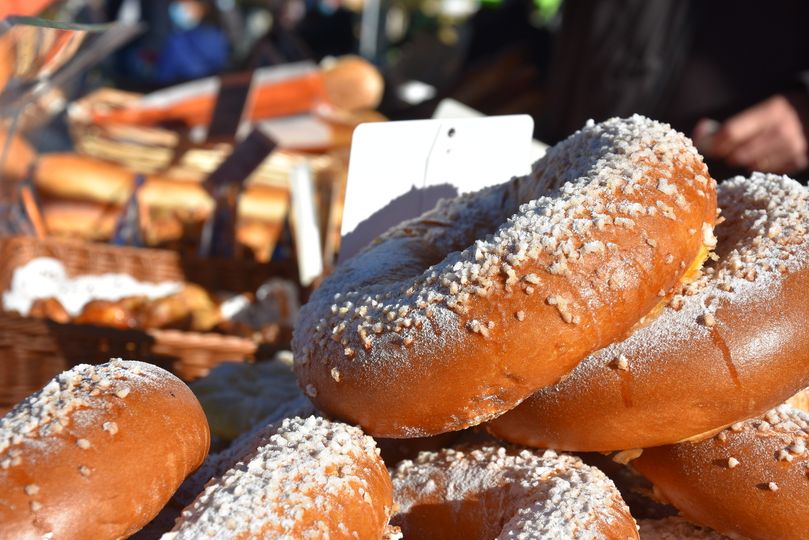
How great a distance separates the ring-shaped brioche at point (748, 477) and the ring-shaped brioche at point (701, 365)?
4 cm

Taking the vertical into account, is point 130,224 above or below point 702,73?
below

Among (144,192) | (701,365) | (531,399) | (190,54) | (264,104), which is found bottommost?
(190,54)

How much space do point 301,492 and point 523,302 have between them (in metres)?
0.35

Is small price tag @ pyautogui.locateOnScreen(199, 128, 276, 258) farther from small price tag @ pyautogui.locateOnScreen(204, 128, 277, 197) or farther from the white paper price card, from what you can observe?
the white paper price card

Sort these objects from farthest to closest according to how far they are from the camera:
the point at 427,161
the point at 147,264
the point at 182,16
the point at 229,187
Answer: the point at 182,16 < the point at 229,187 < the point at 147,264 < the point at 427,161

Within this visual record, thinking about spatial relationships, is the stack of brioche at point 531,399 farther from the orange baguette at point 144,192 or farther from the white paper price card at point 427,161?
the orange baguette at point 144,192

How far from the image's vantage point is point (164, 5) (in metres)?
6.83

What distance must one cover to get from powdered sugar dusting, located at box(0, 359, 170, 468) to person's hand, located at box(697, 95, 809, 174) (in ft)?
7.63

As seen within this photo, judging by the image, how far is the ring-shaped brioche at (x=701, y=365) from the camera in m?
0.92

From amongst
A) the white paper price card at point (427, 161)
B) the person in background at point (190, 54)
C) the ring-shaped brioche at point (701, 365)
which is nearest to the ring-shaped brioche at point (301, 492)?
the ring-shaped brioche at point (701, 365)

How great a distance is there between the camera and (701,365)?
92 centimetres

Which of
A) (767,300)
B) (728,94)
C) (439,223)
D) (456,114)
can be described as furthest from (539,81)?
(767,300)

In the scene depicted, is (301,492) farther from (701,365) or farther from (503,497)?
(701,365)

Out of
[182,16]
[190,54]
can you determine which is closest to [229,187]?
[190,54]
